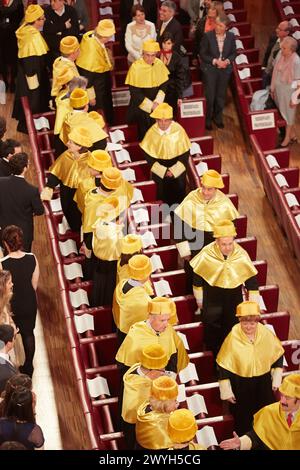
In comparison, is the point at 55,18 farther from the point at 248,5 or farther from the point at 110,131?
the point at 248,5

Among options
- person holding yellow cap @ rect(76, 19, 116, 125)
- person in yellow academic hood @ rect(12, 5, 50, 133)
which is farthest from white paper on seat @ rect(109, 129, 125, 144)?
person in yellow academic hood @ rect(12, 5, 50, 133)

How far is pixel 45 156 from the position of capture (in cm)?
988

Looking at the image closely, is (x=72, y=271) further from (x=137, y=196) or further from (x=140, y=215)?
(x=137, y=196)

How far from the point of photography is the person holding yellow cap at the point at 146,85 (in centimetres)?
989

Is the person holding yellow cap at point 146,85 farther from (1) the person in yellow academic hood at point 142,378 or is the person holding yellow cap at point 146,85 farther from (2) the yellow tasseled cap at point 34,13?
(1) the person in yellow academic hood at point 142,378

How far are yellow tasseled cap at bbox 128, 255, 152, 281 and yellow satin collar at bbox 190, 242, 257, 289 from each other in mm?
543

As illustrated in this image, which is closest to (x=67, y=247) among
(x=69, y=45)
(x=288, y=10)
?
(x=69, y=45)

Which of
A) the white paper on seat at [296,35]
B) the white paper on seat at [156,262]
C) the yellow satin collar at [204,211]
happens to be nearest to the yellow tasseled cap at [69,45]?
the yellow satin collar at [204,211]

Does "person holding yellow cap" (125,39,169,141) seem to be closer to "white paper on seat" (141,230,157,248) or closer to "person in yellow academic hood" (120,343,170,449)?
"white paper on seat" (141,230,157,248)

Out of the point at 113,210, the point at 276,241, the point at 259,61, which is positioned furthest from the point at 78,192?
the point at 259,61

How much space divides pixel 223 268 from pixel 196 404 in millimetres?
1003

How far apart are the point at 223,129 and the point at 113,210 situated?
3321 millimetres

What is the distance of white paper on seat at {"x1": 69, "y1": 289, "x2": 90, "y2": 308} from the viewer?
816 cm

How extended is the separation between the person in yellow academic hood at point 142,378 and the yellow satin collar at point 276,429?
68 cm
